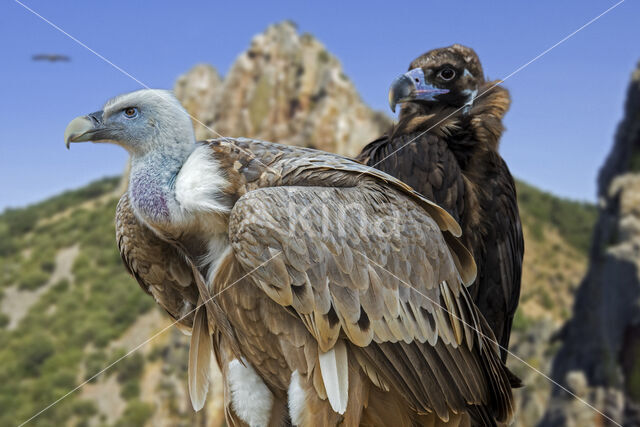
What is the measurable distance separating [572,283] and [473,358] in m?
30.7

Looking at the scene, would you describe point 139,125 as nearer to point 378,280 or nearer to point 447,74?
point 378,280

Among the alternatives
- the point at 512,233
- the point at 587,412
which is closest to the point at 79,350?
the point at 587,412

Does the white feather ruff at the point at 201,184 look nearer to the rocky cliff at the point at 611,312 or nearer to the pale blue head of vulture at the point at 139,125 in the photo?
the pale blue head of vulture at the point at 139,125

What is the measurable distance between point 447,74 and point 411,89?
241 mm

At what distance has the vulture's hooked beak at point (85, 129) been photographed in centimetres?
228

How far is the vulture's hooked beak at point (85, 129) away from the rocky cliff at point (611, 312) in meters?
20.3

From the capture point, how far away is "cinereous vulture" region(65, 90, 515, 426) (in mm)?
2252

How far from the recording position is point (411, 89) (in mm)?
2939

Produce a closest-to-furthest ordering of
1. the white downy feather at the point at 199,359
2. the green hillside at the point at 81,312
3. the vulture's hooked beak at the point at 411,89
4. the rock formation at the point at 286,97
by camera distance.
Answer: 1. the white downy feather at the point at 199,359
2. the vulture's hooked beak at the point at 411,89
3. the green hillside at the point at 81,312
4. the rock formation at the point at 286,97

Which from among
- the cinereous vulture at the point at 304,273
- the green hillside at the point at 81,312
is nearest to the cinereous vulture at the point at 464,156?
the cinereous vulture at the point at 304,273

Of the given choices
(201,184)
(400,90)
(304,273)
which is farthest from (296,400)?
(400,90)

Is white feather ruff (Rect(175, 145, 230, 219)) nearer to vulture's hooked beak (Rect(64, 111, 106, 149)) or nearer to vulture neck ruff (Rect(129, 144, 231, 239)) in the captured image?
vulture neck ruff (Rect(129, 144, 231, 239))

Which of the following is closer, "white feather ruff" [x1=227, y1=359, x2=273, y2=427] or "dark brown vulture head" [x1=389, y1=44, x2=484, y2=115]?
"white feather ruff" [x1=227, y1=359, x2=273, y2=427]

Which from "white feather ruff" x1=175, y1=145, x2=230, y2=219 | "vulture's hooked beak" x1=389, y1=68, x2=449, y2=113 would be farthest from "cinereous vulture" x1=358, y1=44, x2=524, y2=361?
"white feather ruff" x1=175, y1=145, x2=230, y2=219
